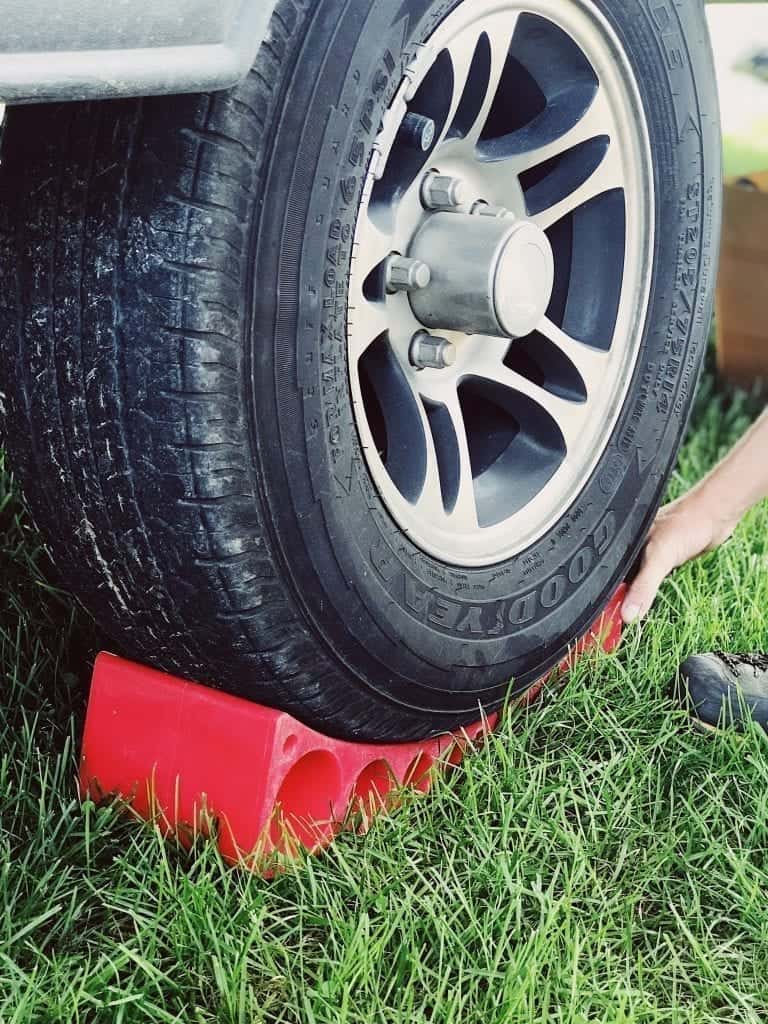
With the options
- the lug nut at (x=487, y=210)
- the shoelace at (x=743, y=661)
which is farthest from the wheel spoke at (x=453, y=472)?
the shoelace at (x=743, y=661)

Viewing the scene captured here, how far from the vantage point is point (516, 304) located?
59.1 inches

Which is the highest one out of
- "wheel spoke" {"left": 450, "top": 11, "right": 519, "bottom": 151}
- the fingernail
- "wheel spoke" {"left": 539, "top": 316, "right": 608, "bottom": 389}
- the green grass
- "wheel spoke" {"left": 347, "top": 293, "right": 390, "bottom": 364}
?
"wheel spoke" {"left": 450, "top": 11, "right": 519, "bottom": 151}

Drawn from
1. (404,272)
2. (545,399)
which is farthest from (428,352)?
(545,399)

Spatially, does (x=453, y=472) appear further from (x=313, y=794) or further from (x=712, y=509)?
(x=712, y=509)

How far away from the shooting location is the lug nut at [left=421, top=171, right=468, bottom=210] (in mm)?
1525

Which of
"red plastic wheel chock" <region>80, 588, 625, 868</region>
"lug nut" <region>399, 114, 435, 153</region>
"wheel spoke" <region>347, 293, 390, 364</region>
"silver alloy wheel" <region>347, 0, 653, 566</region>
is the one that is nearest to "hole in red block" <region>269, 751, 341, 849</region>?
"red plastic wheel chock" <region>80, 588, 625, 868</region>

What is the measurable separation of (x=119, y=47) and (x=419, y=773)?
962 millimetres

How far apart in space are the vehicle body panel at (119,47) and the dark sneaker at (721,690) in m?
1.02

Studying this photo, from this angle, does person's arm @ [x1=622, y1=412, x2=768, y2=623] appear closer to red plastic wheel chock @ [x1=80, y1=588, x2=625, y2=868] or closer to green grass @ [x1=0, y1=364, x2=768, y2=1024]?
green grass @ [x1=0, y1=364, x2=768, y2=1024]

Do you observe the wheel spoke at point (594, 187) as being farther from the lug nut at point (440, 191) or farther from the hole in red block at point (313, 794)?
the hole in red block at point (313, 794)

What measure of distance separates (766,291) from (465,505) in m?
1.49

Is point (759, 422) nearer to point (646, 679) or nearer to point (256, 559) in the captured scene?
point (646, 679)

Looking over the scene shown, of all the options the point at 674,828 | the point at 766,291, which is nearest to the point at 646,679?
the point at 674,828

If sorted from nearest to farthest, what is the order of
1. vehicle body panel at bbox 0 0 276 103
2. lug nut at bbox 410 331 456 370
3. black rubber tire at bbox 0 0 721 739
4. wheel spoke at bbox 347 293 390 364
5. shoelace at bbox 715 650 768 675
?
vehicle body panel at bbox 0 0 276 103 < black rubber tire at bbox 0 0 721 739 < wheel spoke at bbox 347 293 390 364 < lug nut at bbox 410 331 456 370 < shoelace at bbox 715 650 768 675
